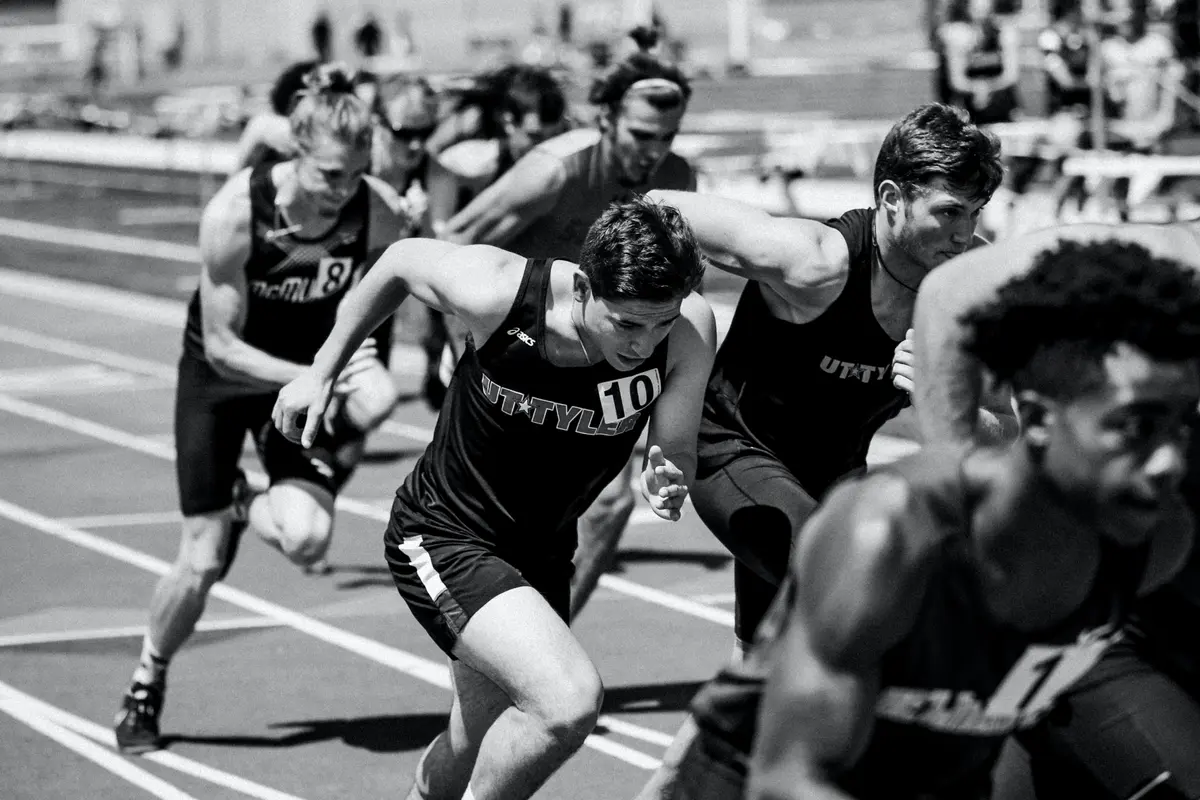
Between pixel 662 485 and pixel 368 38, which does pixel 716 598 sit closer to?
pixel 662 485

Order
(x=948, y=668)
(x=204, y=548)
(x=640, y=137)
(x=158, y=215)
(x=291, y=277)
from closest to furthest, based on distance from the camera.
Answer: (x=948, y=668) → (x=204, y=548) → (x=291, y=277) → (x=640, y=137) → (x=158, y=215)

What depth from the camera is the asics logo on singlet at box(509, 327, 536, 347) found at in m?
4.49

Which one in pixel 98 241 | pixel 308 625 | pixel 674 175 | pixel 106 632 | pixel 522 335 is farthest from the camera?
pixel 98 241

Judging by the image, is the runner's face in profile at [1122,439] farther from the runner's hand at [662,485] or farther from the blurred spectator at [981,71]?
the blurred spectator at [981,71]

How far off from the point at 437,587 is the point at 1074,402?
7.35 ft

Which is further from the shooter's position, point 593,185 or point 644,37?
point 644,37

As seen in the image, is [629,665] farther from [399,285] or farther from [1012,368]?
[1012,368]

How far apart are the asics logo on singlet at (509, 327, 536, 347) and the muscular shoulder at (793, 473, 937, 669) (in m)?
1.94

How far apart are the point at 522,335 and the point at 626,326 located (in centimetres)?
33

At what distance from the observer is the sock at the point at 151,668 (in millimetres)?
6344

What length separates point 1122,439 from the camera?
262cm

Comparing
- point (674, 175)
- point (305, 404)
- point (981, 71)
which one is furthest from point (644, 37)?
point (981, 71)

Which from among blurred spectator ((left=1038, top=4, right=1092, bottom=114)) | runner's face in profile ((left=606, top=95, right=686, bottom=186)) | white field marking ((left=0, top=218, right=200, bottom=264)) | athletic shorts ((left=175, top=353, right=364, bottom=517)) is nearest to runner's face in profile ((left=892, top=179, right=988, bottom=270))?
runner's face in profile ((left=606, top=95, right=686, bottom=186))

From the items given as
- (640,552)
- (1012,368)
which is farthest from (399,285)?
(640,552)
